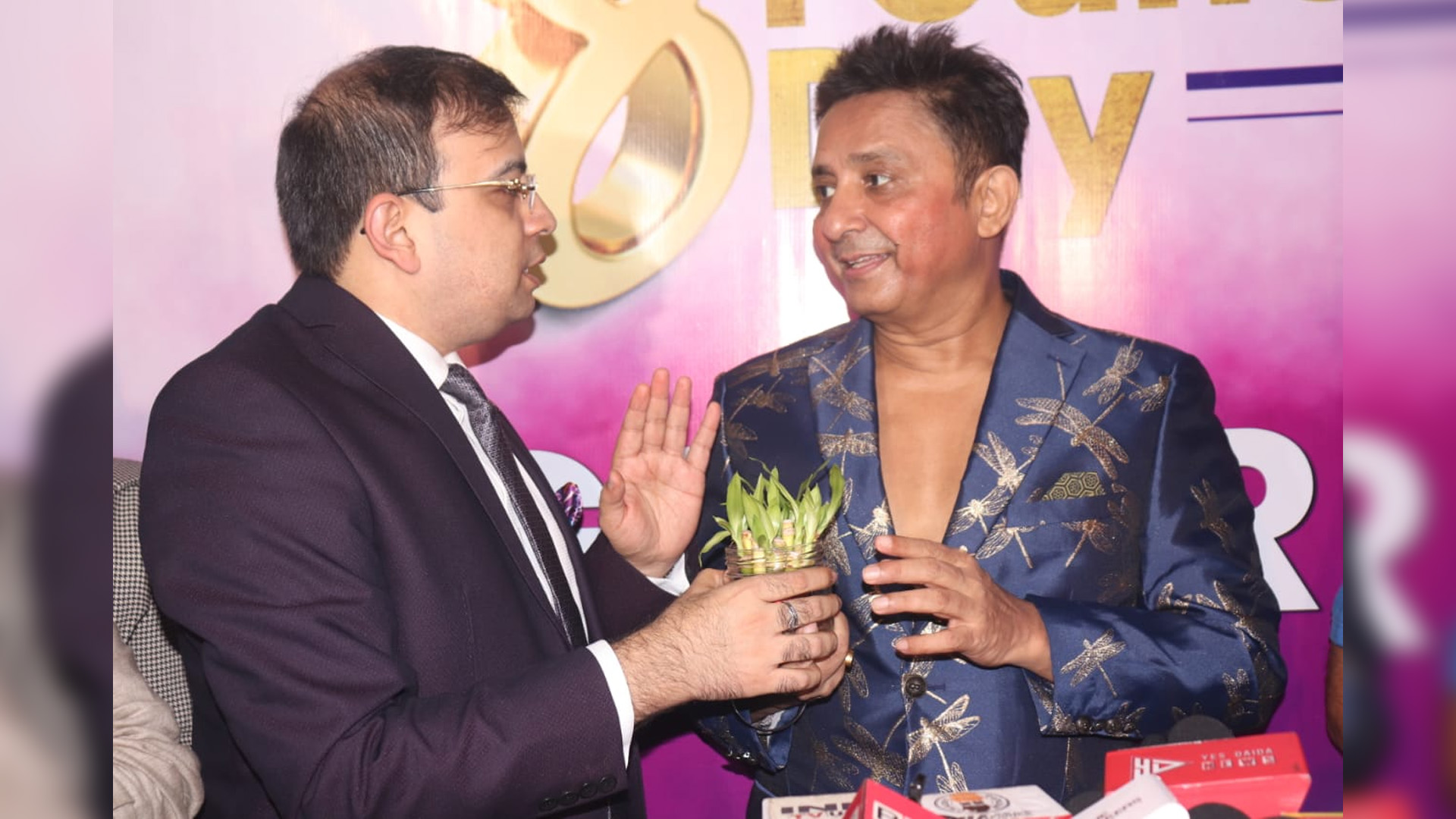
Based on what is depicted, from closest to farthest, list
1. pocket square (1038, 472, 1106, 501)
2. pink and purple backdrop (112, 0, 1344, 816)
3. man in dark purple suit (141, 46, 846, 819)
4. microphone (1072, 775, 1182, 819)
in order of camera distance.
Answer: microphone (1072, 775, 1182, 819) < man in dark purple suit (141, 46, 846, 819) < pocket square (1038, 472, 1106, 501) < pink and purple backdrop (112, 0, 1344, 816)

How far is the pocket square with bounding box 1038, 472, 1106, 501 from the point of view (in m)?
2.49

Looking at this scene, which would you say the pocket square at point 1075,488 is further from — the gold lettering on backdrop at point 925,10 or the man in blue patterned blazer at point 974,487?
the gold lettering on backdrop at point 925,10

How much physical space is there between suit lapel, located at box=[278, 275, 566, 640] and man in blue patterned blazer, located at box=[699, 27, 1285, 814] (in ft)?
2.15

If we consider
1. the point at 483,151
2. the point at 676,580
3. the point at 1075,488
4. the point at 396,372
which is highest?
the point at 483,151

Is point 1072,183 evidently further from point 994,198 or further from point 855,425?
point 855,425

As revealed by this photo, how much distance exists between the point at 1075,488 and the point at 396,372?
4.53 ft

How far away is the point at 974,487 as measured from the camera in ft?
8.21

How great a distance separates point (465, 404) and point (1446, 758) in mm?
1965

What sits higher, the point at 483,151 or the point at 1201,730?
the point at 483,151

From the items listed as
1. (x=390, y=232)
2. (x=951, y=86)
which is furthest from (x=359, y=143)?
(x=951, y=86)

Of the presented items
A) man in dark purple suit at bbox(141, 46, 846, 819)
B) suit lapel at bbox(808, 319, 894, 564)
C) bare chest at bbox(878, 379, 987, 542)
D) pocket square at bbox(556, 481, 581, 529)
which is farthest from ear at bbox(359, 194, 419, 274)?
bare chest at bbox(878, 379, 987, 542)

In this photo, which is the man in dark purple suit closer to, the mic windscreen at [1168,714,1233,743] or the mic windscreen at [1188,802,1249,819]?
the mic windscreen at [1168,714,1233,743]

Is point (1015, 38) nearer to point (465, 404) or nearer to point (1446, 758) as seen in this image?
point (465, 404)

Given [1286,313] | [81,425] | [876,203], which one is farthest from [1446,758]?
[1286,313]
